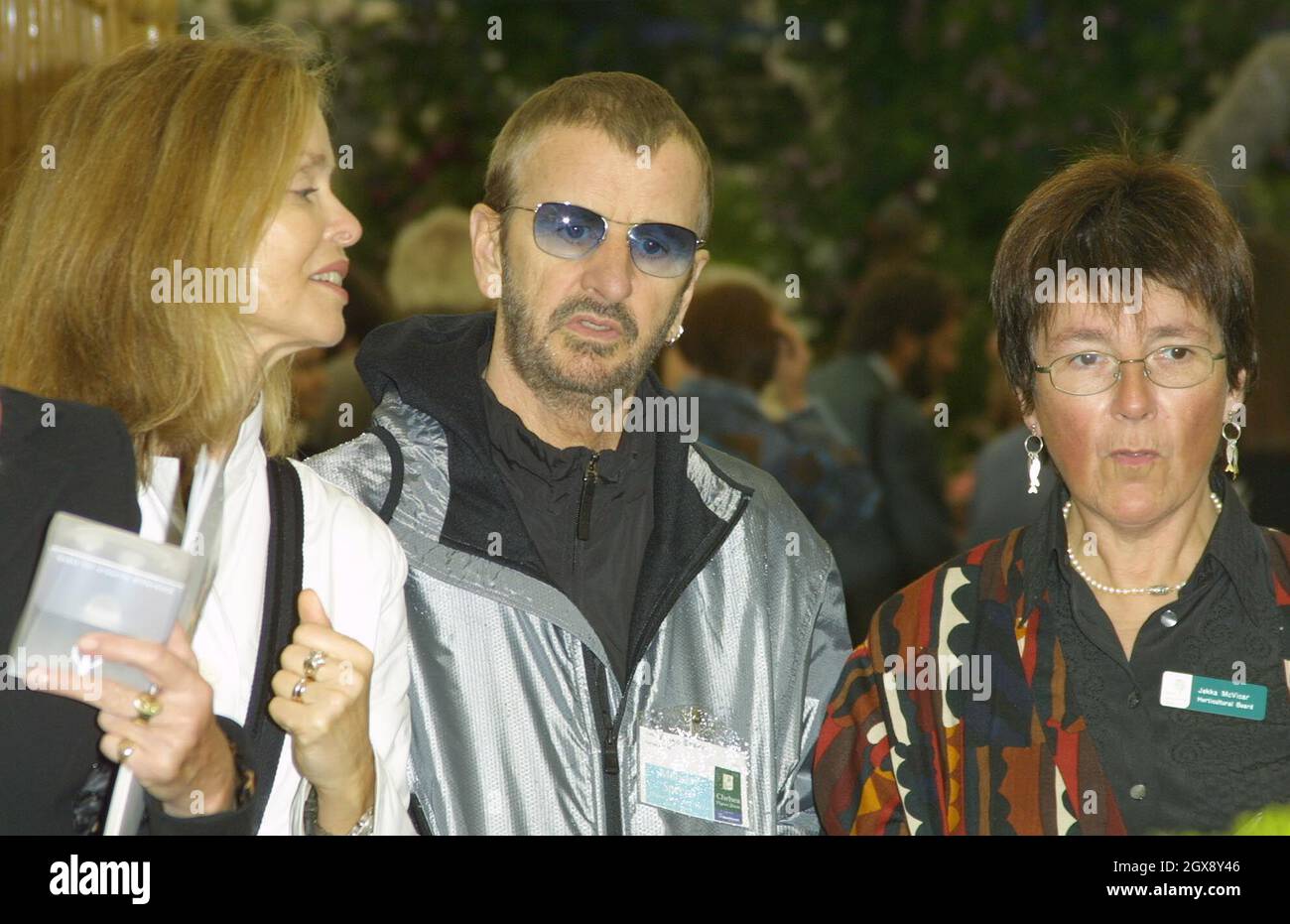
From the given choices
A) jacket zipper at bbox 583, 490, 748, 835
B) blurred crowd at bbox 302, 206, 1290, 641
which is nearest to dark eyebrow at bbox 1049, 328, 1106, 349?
jacket zipper at bbox 583, 490, 748, 835

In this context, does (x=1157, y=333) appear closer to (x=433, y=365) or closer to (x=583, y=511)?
(x=583, y=511)

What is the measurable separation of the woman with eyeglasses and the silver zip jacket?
0.14 m

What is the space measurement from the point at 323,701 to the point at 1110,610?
131 cm

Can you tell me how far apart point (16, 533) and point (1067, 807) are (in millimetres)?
1580

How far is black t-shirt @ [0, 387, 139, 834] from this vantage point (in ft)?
5.30

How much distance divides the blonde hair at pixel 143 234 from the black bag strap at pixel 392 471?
337 mm

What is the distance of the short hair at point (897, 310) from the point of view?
5609mm

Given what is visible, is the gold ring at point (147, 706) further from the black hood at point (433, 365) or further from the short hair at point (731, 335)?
the short hair at point (731, 335)

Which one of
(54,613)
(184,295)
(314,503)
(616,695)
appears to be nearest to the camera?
(54,613)

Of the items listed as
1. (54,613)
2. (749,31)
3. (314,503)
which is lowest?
(54,613)

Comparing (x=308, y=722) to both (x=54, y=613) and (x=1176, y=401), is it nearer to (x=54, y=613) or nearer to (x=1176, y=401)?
(x=54, y=613)

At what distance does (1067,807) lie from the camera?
2256 mm

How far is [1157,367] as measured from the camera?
7.72ft
